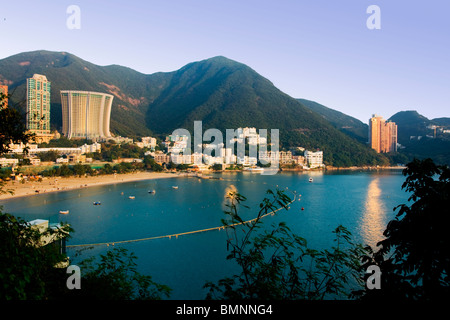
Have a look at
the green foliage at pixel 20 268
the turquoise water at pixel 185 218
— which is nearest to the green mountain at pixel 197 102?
the turquoise water at pixel 185 218

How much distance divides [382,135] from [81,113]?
3412 cm

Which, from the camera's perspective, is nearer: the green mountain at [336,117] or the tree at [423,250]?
the tree at [423,250]

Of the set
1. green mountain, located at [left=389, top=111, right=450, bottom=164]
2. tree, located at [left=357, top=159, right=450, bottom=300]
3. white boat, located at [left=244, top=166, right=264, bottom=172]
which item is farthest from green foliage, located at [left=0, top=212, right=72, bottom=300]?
white boat, located at [left=244, top=166, right=264, bottom=172]

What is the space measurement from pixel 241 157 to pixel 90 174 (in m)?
13.7

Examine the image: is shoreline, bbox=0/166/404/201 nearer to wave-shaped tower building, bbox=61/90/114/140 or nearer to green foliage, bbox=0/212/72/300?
wave-shaped tower building, bbox=61/90/114/140

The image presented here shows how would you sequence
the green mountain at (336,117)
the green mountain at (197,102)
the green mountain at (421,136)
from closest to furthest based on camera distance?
the green mountain at (421,136) → the green mountain at (197,102) → the green mountain at (336,117)

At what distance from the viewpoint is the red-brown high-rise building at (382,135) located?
37125mm

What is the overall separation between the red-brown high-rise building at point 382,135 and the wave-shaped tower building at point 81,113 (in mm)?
31121

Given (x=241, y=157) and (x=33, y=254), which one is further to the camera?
(x=241, y=157)

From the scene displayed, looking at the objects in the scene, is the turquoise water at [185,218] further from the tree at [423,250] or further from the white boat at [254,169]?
the white boat at [254,169]

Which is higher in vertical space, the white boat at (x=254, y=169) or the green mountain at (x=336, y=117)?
the green mountain at (x=336, y=117)
